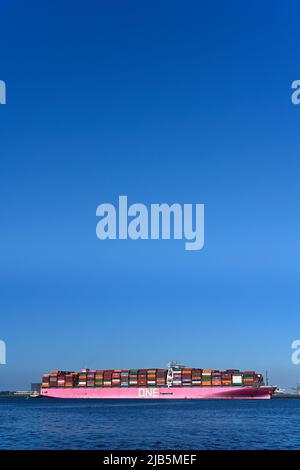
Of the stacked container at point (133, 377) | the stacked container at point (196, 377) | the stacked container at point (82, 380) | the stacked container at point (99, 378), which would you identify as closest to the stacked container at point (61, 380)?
the stacked container at point (82, 380)

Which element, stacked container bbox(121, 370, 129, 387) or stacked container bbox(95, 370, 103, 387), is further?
stacked container bbox(95, 370, 103, 387)

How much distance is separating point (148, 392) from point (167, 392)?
21.5ft

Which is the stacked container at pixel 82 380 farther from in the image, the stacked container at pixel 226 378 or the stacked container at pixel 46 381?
the stacked container at pixel 226 378

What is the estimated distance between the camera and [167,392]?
568 feet

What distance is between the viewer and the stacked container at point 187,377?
554 feet

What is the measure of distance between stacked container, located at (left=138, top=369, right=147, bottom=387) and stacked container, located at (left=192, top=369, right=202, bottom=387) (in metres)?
16.5

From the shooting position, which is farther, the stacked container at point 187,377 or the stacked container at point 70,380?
the stacked container at point 70,380

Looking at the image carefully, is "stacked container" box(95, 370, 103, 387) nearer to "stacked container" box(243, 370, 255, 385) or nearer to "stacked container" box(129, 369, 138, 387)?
"stacked container" box(129, 369, 138, 387)

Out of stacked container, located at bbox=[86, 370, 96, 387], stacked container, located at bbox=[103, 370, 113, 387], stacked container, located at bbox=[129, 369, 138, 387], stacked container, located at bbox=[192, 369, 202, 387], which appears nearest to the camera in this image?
stacked container, located at bbox=[192, 369, 202, 387]

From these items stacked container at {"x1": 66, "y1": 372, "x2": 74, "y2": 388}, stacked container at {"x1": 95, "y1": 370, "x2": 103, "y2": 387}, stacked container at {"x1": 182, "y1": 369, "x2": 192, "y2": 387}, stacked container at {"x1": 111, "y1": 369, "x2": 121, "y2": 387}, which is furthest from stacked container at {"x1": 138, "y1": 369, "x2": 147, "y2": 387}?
stacked container at {"x1": 66, "y1": 372, "x2": 74, "y2": 388}

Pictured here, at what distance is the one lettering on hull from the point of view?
17400 centimetres
